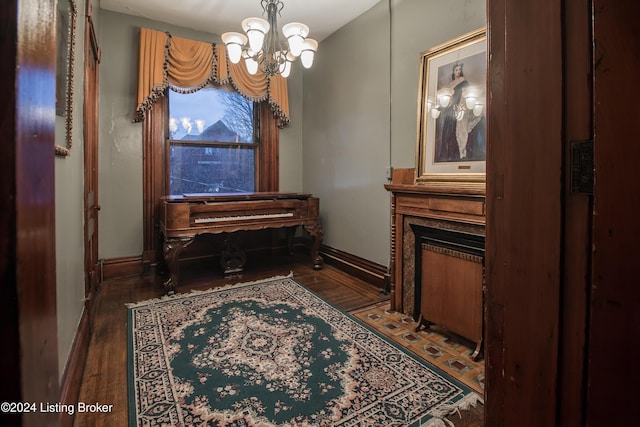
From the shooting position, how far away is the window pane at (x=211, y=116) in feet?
12.8

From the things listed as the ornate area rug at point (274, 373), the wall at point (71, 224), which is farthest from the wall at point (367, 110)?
the wall at point (71, 224)

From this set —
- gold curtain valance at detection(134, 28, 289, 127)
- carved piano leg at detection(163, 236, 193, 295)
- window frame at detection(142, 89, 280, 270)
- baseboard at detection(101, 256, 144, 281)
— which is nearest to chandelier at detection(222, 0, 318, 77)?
gold curtain valance at detection(134, 28, 289, 127)

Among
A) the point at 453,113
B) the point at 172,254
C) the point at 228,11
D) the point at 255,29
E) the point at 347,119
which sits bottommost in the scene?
the point at 172,254

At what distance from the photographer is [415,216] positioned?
2.49 metres

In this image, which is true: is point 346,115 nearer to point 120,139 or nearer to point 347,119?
point 347,119

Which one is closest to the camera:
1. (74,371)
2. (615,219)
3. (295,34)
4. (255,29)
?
(615,219)

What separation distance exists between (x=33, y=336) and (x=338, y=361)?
70.3 inches

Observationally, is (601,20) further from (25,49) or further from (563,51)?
(25,49)

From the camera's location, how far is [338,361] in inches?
76.4

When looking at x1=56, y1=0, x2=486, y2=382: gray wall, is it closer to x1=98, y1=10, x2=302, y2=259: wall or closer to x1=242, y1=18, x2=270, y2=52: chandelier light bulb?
x1=98, y1=10, x2=302, y2=259: wall

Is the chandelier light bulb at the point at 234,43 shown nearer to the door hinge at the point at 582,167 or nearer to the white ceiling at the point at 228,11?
the white ceiling at the point at 228,11

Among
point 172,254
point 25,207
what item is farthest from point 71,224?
point 25,207

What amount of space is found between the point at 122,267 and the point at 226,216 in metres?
1.37

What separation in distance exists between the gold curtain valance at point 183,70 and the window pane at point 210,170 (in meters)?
0.64
